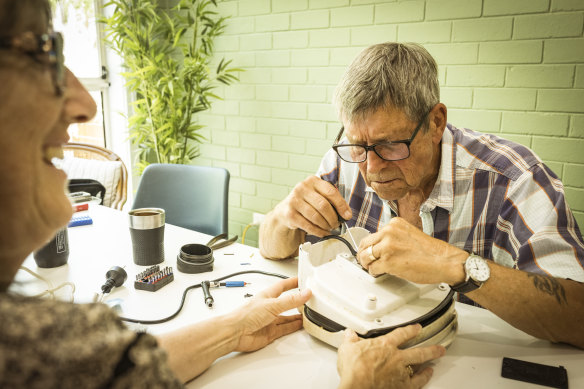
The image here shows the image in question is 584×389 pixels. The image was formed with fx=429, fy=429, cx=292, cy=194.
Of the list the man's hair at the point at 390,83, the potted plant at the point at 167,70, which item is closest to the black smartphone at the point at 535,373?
the man's hair at the point at 390,83

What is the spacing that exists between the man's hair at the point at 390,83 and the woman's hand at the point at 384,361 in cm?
64

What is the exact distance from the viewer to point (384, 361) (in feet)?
2.78

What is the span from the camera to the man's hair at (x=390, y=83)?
1241 mm

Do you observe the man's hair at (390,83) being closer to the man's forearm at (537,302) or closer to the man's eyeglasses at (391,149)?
the man's eyeglasses at (391,149)

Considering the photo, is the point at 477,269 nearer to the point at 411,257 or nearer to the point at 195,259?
the point at 411,257

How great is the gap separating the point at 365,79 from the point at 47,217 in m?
0.94

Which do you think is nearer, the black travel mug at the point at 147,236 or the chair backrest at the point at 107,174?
the black travel mug at the point at 147,236

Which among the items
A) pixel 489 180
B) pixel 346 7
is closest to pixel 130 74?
pixel 346 7

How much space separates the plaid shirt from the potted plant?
2.16 m

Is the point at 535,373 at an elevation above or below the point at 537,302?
below

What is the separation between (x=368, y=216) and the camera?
5.31 ft

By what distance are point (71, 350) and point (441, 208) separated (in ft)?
4.07

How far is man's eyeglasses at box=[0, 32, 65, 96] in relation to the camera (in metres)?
0.50

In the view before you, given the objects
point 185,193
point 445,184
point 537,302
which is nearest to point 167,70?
point 185,193
